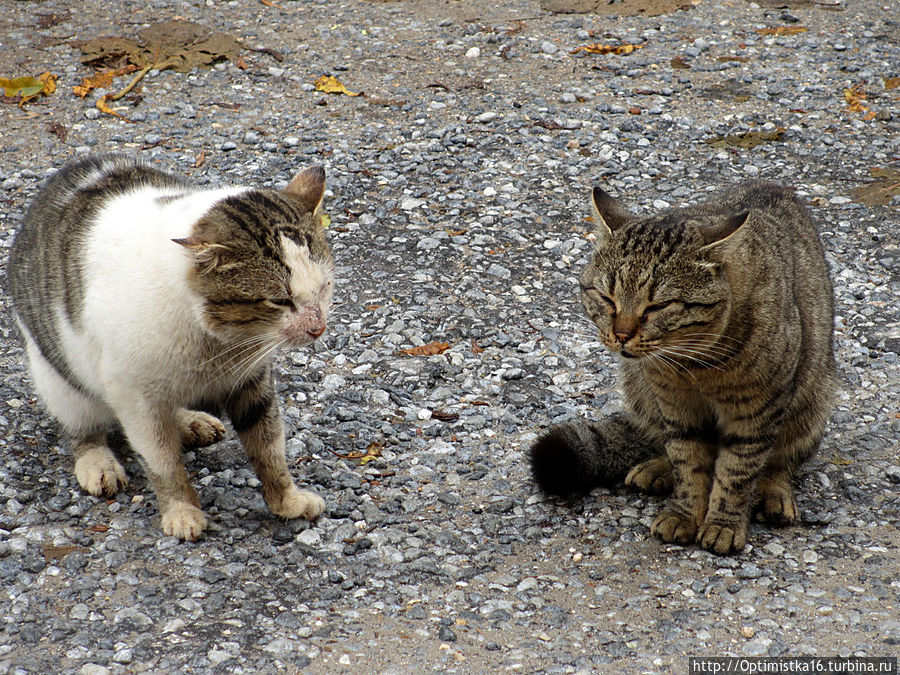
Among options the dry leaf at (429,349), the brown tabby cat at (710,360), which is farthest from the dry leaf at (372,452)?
the brown tabby cat at (710,360)

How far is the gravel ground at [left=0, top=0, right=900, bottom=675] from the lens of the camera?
3408 millimetres

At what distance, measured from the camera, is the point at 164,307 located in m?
3.48

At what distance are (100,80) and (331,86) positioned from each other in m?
2.04

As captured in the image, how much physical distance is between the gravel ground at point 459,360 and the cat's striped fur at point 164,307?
283 mm

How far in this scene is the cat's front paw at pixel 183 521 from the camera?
3.87 meters

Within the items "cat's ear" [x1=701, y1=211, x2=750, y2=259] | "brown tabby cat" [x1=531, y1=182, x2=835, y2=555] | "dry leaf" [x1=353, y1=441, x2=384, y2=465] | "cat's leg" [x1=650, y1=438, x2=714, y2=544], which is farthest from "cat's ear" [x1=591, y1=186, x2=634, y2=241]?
"dry leaf" [x1=353, y1=441, x2=384, y2=465]

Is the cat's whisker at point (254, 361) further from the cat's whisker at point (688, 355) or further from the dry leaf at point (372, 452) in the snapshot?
the cat's whisker at point (688, 355)

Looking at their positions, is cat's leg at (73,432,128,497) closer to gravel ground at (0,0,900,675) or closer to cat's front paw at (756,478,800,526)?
gravel ground at (0,0,900,675)

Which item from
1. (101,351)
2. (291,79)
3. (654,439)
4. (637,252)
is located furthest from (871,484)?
(291,79)

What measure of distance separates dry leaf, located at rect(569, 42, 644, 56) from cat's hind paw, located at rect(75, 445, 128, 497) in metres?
6.10

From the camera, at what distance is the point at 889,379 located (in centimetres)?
505

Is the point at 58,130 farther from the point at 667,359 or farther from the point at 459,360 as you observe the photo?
the point at 667,359

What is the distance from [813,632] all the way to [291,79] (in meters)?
6.68

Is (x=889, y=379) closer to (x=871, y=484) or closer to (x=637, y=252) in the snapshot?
(x=871, y=484)
